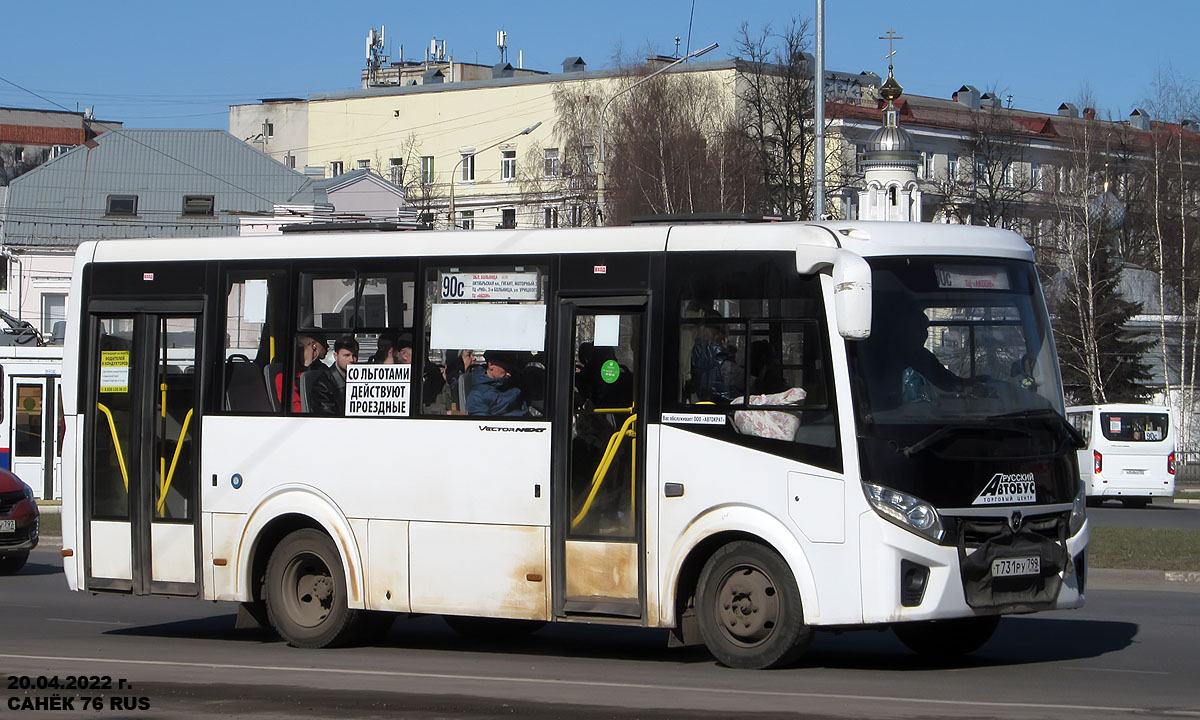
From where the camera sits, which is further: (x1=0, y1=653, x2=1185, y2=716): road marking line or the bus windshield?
the bus windshield

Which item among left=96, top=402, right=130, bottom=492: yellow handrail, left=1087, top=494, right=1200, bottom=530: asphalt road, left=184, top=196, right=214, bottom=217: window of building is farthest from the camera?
left=184, top=196, right=214, bottom=217: window of building

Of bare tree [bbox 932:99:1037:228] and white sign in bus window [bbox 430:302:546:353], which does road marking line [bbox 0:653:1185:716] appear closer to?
white sign in bus window [bbox 430:302:546:353]

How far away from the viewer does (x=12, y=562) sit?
1998 centimetres

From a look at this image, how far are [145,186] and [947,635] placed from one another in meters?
66.7

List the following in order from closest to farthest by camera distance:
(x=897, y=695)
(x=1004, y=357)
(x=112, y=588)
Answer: (x=897, y=695), (x=1004, y=357), (x=112, y=588)

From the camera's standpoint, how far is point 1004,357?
10438 mm

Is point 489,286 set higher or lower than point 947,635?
higher

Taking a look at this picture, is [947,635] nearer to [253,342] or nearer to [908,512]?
[908,512]

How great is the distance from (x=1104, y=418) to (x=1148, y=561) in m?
23.8

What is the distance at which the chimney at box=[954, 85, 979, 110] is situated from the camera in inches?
4574

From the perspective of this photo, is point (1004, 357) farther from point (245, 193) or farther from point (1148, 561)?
point (245, 193)

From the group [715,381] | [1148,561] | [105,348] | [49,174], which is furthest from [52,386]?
[49,174]

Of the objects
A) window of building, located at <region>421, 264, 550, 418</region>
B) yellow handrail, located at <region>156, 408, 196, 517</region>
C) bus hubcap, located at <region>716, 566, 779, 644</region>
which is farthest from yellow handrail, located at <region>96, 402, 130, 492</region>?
bus hubcap, located at <region>716, 566, 779, 644</region>

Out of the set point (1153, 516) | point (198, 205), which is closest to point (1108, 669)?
point (1153, 516)
